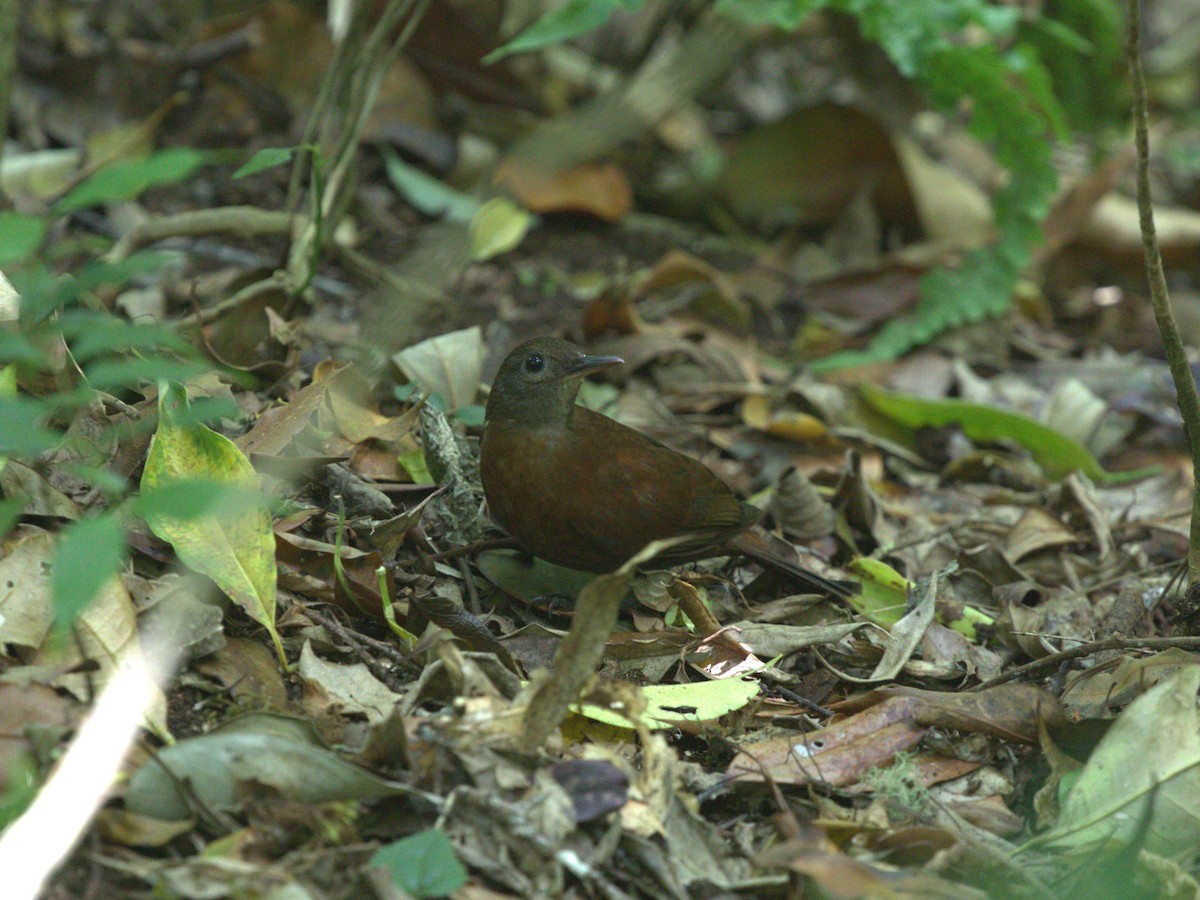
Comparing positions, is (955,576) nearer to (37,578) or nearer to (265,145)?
(37,578)

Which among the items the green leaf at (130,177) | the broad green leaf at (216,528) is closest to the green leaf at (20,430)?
the green leaf at (130,177)

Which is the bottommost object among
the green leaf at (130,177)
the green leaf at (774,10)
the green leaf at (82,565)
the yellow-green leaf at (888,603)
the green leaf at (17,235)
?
the yellow-green leaf at (888,603)

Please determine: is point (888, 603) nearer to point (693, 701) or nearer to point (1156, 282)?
point (693, 701)

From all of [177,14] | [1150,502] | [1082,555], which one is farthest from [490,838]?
[177,14]

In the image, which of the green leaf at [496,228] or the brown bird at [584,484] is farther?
the green leaf at [496,228]

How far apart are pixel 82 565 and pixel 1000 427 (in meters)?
4.06

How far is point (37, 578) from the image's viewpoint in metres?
2.69

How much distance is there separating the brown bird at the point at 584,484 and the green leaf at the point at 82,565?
1.87 meters

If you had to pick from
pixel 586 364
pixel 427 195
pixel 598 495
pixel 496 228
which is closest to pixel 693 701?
pixel 598 495

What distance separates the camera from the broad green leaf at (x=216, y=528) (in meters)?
2.87

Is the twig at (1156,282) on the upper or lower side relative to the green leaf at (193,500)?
lower

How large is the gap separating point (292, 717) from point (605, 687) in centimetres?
62

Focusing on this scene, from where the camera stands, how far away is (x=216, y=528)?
291cm

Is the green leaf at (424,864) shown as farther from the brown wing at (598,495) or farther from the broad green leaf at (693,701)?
the brown wing at (598,495)
